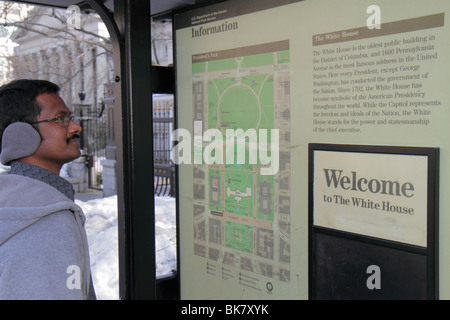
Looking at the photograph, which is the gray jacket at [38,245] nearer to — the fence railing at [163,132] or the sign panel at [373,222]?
the sign panel at [373,222]

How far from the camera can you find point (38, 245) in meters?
1.70

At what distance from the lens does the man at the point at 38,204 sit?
1.66 meters

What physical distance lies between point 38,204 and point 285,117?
153cm

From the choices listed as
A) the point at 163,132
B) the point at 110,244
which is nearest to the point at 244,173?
the point at 110,244

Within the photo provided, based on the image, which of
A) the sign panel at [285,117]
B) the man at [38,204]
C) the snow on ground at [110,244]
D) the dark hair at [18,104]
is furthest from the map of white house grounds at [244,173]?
the snow on ground at [110,244]

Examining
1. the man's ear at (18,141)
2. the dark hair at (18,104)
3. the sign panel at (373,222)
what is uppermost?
the dark hair at (18,104)

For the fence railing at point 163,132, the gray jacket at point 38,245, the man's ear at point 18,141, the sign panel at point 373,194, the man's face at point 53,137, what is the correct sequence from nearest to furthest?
1. the gray jacket at point 38,245
2. the man's ear at point 18,141
3. the man's face at point 53,137
4. the sign panel at point 373,194
5. the fence railing at point 163,132

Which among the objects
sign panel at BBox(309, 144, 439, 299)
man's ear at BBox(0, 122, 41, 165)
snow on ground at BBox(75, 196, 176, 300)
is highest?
man's ear at BBox(0, 122, 41, 165)

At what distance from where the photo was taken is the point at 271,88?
9.53 ft

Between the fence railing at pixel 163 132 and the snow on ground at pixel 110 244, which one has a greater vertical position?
the fence railing at pixel 163 132

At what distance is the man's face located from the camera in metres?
2.13

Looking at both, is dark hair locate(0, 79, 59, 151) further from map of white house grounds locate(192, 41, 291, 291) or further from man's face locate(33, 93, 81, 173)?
map of white house grounds locate(192, 41, 291, 291)

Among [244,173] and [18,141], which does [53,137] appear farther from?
[244,173]

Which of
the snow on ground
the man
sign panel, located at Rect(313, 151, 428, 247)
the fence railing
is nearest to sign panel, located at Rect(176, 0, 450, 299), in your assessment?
sign panel, located at Rect(313, 151, 428, 247)
